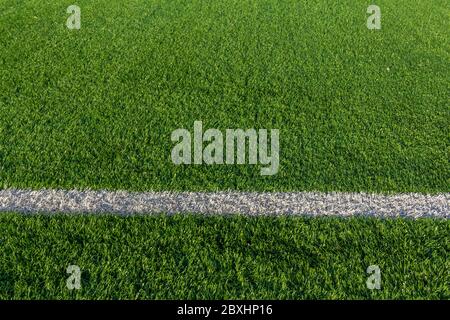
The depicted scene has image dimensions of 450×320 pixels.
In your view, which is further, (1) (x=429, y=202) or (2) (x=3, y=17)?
(2) (x=3, y=17)

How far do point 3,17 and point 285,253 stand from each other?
434cm

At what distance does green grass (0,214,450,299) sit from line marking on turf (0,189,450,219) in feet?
0.23

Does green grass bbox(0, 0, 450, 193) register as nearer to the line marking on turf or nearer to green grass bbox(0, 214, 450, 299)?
the line marking on turf

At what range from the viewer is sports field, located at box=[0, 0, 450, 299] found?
2146mm

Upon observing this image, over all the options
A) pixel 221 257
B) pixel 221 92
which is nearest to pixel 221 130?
pixel 221 92

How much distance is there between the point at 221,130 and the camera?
3.15 meters

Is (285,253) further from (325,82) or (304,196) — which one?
(325,82)

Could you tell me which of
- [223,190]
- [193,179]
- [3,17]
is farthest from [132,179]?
[3,17]

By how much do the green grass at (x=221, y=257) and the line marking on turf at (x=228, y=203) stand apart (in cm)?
7

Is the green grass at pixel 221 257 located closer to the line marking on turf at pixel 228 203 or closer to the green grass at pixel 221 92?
the line marking on turf at pixel 228 203

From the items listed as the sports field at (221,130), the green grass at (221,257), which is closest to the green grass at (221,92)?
the sports field at (221,130)

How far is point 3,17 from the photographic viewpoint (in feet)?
16.2

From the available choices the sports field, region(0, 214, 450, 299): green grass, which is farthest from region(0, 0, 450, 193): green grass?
region(0, 214, 450, 299): green grass

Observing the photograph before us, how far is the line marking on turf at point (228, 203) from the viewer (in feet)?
8.18
